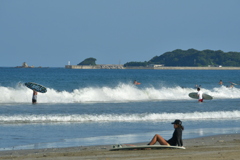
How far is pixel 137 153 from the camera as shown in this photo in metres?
12.8

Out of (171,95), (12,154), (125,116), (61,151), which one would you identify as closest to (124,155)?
(61,151)

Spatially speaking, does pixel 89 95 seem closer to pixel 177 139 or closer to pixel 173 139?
pixel 173 139

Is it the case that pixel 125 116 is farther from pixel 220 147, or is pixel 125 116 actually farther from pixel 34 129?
pixel 220 147

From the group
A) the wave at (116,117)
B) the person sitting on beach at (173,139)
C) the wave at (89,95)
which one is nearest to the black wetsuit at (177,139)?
the person sitting on beach at (173,139)

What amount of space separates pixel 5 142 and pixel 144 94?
30.1 m

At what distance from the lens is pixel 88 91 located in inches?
1671

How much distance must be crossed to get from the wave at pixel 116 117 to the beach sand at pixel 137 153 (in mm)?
8592

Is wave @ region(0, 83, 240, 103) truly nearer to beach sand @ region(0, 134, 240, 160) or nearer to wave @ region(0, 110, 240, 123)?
wave @ region(0, 110, 240, 123)

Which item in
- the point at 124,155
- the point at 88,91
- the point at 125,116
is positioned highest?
the point at 88,91

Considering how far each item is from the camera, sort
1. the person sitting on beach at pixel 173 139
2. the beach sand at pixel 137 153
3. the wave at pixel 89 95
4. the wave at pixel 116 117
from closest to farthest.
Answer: the beach sand at pixel 137 153, the person sitting on beach at pixel 173 139, the wave at pixel 116 117, the wave at pixel 89 95

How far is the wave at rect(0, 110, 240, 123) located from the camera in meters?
22.8

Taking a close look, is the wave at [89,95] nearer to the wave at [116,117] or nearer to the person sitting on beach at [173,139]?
the wave at [116,117]

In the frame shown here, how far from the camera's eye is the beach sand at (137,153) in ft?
39.3

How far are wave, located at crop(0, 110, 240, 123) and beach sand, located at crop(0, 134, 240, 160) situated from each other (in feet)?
28.2
